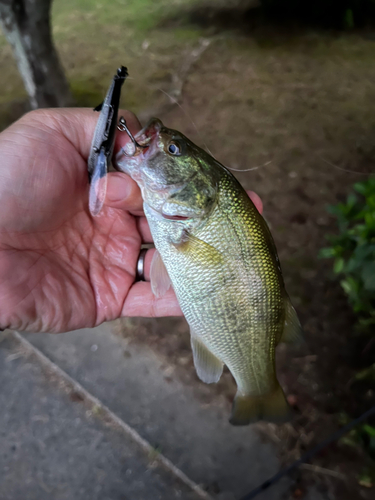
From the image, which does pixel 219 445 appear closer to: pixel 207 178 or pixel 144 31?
pixel 207 178

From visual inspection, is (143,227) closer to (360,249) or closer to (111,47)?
(360,249)

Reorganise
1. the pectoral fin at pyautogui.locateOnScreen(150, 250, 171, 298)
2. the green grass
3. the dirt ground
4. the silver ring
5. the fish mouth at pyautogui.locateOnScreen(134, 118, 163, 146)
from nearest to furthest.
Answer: the fish mouth at pyautogui.locateOnScreen(134, 118, 163, 146), the pectoral fin at pyautogui.locateOnScreen(150, 250, 171, 298), the silver ring, the dirt ground, the green grass

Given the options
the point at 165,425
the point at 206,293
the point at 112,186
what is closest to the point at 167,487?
the point at 165,425

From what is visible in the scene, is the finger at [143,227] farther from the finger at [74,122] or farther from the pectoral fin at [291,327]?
the pectoral fin at [291,327]

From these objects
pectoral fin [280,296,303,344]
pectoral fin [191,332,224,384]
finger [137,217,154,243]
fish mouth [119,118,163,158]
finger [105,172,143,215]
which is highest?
fish mouth [119,118,163,158]

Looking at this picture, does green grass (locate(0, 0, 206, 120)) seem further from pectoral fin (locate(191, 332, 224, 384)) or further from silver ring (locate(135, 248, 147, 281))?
pectoral fin (locate(191, 332, 224, 384))

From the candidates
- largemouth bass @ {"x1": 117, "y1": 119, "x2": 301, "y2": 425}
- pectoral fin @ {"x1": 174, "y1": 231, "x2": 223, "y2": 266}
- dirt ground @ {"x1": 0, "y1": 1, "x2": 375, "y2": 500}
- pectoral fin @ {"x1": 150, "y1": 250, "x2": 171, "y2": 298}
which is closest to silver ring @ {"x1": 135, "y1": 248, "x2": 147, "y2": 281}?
pectoral fin @ {"x1": 150, "y1": 250, "x2": 171, "y2": 298}
